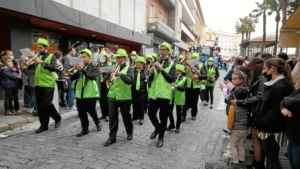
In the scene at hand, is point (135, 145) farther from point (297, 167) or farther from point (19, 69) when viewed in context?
point (19, 69)

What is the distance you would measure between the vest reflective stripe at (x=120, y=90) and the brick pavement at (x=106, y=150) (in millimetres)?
1025

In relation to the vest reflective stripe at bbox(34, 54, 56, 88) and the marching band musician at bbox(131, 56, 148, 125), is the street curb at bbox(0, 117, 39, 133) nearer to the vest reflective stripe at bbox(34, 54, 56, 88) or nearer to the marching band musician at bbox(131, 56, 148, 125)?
the vest reflective stripe at bbox(34, 54, 56, 88)

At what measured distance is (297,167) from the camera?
279 cm

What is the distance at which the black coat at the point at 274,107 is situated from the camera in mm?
3209

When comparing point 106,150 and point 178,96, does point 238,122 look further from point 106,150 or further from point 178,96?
point 106,150

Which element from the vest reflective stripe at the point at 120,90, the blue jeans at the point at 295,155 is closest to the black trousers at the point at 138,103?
the vest reflective stripe at the point at 120,90

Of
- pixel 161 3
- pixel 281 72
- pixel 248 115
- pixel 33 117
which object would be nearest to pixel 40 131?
pixel 33 117

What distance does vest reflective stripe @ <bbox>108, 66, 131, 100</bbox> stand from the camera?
5.02 metres

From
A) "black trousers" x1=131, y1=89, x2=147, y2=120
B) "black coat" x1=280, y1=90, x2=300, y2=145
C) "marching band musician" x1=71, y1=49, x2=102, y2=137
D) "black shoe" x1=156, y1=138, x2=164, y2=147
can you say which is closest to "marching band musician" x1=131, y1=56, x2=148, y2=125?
"black trousers" x1=131, y1=89, x2=147, y2=120

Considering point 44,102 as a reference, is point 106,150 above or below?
below

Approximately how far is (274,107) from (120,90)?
295cm

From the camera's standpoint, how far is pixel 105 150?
471 cm

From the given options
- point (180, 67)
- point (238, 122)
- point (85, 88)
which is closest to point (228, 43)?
point (180, 67)

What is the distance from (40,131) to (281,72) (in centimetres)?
528
